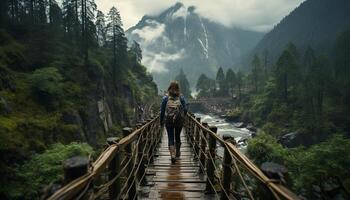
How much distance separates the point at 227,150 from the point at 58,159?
1196 cm

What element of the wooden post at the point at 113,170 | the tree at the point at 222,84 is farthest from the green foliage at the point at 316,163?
the tree at the point at 222,84

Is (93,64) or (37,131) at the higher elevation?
(93,64)

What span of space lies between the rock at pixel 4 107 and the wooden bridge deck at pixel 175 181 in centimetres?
1449

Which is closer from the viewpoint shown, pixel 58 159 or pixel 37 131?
pixel 58 159

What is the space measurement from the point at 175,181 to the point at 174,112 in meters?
1.85

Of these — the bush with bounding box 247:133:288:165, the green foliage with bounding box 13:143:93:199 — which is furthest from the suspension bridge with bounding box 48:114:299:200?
the bush with bounding box 247:133:288:165

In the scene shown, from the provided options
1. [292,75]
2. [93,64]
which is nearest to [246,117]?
[292,75]

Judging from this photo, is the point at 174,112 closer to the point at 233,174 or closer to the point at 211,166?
the point at 211,166

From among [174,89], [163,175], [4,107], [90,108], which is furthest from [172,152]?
[90,108]

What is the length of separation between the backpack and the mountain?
120 m

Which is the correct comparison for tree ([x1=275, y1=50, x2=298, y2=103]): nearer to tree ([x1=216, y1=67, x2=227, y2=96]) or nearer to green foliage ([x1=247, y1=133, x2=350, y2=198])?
green foliage ([x1=247, y1=133, x2=350, y2=198])

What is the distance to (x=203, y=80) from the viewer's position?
10656 cm

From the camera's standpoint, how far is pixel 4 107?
60.7 feet

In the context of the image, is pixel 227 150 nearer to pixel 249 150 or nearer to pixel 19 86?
pixel 249 150
